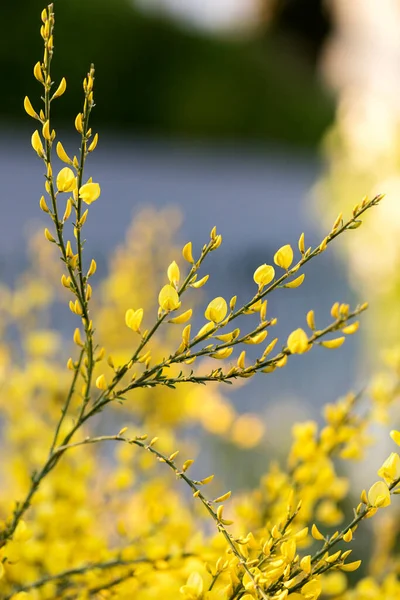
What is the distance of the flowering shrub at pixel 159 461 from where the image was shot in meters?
0.40

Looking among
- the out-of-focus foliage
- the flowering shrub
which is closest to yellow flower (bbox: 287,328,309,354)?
the flowering shrub

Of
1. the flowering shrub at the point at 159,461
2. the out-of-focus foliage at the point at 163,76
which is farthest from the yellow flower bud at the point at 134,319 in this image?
the out-of-focus foliage at the point at 163,76

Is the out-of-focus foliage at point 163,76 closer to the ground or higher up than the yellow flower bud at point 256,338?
higher up

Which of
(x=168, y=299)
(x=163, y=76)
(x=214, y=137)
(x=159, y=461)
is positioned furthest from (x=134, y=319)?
(x=214, y=137)

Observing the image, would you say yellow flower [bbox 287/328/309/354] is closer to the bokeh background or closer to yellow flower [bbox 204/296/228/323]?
yellow flower [bbox 204/296/228/323]

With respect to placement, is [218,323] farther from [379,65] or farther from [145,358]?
[379,65]

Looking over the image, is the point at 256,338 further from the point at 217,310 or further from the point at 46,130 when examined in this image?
the point at 46,130

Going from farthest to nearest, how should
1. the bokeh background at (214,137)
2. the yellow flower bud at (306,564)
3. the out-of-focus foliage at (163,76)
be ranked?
the out-of-focus foliage at (163,76) → the bokeh background at (214,137) → the yellow flower bud at (306,564)

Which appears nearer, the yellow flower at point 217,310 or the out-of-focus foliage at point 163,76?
the yellow flower at point 217,310

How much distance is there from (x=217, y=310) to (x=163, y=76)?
6.79 m

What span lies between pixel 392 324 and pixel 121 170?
4930 mm

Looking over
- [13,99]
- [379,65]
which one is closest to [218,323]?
[379,65]

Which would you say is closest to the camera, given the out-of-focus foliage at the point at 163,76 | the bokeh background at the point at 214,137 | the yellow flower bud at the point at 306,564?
the yellow flower bud at the point at 306,564

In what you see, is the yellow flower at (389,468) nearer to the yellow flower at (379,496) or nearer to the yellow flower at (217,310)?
the yellow flower at (379,496)
